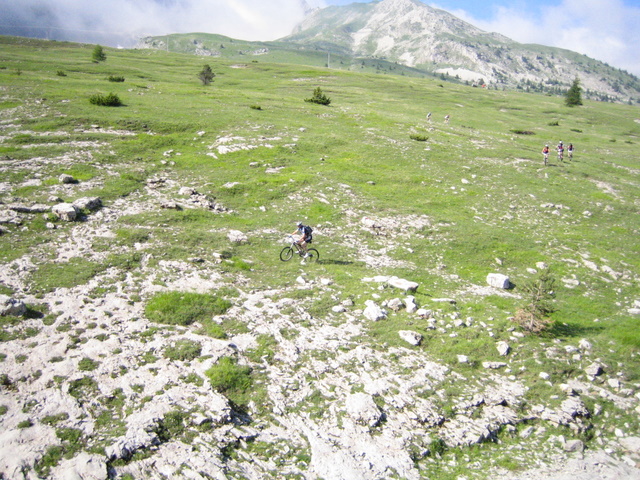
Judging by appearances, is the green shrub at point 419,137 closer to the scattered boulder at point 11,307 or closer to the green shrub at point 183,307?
the green shrub at point 183,307

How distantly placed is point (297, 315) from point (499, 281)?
11.5 m

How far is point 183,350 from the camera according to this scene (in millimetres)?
13336

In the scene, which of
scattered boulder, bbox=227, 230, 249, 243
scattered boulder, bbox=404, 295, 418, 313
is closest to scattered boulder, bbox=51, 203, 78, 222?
scattered boulder, bbox=227, 230, 249, 243

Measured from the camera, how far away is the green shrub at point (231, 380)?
1204 centimetres

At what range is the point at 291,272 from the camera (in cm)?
1991

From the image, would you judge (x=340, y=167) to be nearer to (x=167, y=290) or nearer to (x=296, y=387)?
(x=167, y=290)

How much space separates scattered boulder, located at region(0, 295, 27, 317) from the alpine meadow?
8cm

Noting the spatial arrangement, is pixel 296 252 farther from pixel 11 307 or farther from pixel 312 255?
pixel 11 307

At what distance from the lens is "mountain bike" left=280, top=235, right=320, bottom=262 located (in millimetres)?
21047

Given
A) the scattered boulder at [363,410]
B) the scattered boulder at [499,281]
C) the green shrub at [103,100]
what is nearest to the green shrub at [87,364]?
the scattered boulder at [363,410]

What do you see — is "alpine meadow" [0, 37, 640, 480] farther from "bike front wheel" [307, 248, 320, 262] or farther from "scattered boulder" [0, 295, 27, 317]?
"bike front wheel" [307, 248, 320, 262]

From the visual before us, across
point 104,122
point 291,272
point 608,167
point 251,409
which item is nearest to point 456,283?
point 291,272

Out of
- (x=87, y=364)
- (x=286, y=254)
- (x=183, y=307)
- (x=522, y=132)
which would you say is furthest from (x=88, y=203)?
(x=522, y=132)

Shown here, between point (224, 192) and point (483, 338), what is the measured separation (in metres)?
20.8
